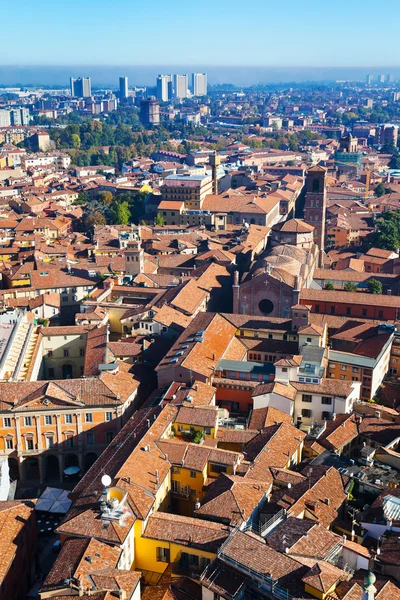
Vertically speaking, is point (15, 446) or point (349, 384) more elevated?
point (349, 384)

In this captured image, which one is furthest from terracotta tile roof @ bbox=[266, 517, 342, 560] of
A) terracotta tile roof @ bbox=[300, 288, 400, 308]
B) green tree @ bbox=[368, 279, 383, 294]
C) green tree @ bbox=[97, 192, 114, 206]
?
green tree @ bbox=[97, 192, 114, 206]

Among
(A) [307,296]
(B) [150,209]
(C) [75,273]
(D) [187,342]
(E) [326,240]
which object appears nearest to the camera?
(D) [187,342]

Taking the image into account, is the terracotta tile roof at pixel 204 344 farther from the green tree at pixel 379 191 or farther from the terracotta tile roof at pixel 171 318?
the green tree at pixel 379 191

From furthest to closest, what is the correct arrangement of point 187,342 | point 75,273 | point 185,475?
point 75,273 < point 187,342 < point 185,475

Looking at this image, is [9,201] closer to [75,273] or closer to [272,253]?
[75,273]

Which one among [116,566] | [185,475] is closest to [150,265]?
[185,475]

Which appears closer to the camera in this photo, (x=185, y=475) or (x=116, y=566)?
(x=116, y=566)
